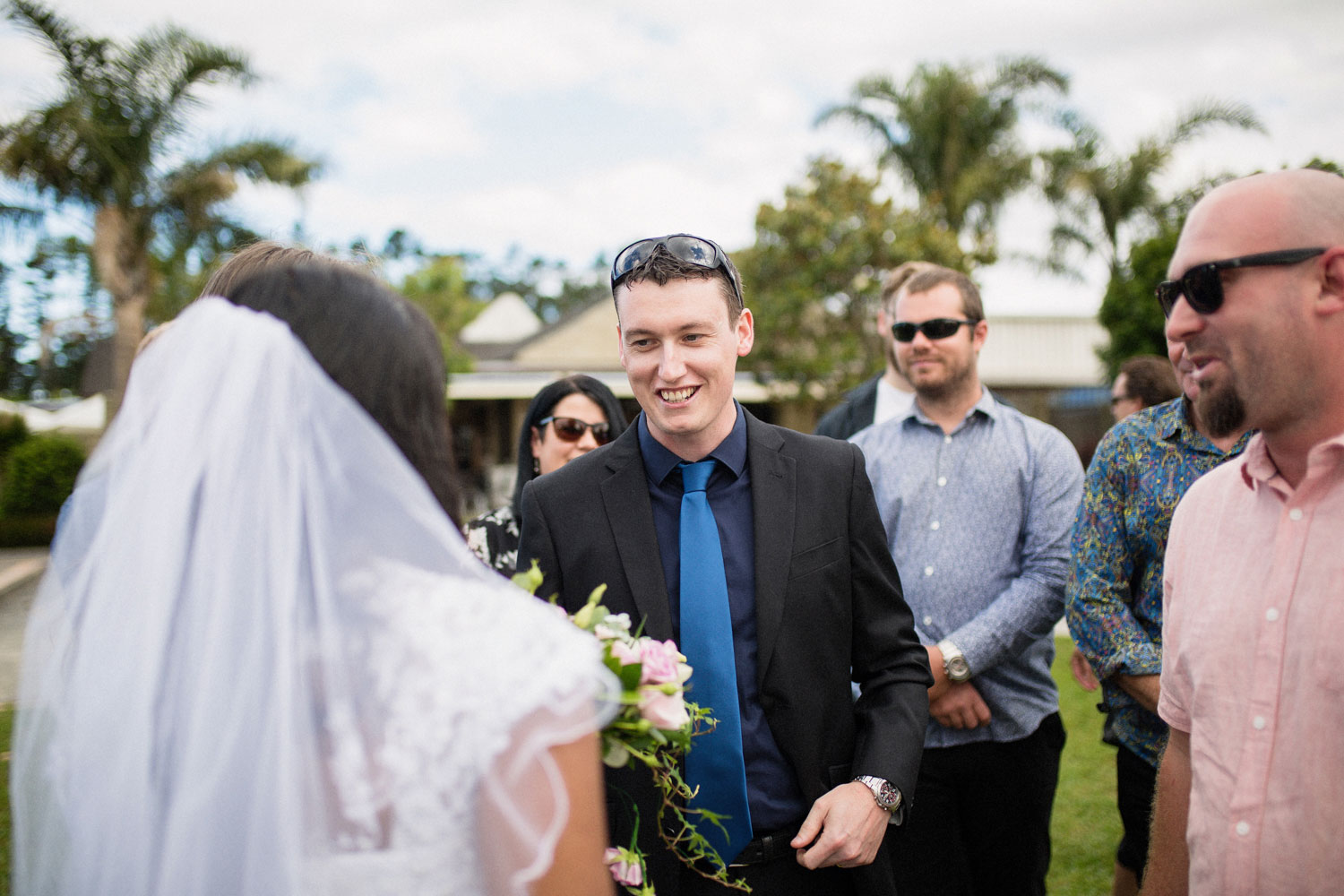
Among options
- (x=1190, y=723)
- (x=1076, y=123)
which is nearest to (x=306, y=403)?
(x=1190, y=723)

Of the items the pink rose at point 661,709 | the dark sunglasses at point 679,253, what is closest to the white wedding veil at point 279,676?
the pink rose at point 661,709

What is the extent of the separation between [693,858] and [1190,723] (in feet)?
4.01

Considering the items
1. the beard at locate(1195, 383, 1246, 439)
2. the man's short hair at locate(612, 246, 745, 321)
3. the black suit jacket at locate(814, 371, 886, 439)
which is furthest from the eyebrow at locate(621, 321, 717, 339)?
the black suit jacket at locate(814, 371, 886, 439)

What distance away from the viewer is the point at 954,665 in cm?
334

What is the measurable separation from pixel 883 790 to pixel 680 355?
1320 mm

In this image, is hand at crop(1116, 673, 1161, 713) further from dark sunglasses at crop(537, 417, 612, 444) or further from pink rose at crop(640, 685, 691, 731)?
dark sunglasses at crop(537, 417, 612, 444)

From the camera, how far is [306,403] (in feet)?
5.15

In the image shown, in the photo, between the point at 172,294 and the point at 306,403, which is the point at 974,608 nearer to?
the point at 306,403

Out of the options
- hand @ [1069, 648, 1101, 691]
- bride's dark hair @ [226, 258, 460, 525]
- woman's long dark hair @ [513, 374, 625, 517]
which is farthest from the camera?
woman's long dark hair @ [513, 374, 625, 517]

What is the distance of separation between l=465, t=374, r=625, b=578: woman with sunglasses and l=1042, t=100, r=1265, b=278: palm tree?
17490mm

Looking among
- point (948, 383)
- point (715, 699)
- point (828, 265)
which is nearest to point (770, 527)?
point (715, 699)

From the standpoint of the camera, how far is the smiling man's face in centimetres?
261

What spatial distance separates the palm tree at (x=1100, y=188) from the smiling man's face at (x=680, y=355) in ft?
61.1

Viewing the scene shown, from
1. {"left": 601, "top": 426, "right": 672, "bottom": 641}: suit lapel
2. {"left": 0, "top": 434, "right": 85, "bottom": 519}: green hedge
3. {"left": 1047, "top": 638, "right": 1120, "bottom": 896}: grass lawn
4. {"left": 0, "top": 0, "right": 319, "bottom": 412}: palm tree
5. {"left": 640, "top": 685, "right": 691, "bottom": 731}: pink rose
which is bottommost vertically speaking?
{"left": 1047, "top": 638, "right": 1120, "bottom": 896}: grass lawn
